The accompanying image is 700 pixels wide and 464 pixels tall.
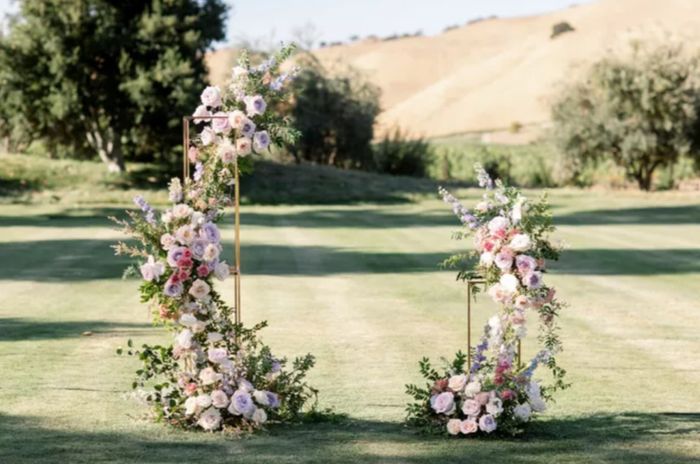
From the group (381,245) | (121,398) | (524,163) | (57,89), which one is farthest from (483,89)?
(121,398)

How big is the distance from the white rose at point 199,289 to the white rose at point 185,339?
275 mm

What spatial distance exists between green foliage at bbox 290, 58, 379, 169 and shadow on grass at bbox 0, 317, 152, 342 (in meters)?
48.2

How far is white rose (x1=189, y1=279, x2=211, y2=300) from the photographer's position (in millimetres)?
10461

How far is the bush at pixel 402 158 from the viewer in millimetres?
66688

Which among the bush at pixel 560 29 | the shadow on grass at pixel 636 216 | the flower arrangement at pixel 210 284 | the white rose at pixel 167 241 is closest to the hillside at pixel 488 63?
the bush at pixel 560 29

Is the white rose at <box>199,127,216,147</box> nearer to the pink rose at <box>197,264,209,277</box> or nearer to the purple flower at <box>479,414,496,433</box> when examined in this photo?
the pink rose at <box>197,264,209,277</box>

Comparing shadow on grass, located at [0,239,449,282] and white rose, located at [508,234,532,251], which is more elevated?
white rose, located at [508,234,532,251]

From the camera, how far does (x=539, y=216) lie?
1049 cm

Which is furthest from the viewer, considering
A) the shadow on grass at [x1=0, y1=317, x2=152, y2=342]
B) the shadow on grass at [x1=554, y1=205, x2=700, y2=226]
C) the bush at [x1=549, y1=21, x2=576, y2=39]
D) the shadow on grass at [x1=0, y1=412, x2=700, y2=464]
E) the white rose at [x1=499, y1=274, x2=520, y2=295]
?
the bush at [x1=549, y1=21, x2=576, y2=39]

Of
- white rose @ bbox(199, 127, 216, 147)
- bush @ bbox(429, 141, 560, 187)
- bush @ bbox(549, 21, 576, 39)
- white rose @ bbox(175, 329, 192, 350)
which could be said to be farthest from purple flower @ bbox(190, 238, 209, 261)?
bush @ bbox(549, 21, 576, 39)

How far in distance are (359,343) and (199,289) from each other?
547 cm

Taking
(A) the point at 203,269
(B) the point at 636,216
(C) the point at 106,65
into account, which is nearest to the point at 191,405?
(A) the point at 203,269

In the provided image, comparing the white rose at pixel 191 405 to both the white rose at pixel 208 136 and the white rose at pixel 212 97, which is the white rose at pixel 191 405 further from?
the white rose at pixel 212 97

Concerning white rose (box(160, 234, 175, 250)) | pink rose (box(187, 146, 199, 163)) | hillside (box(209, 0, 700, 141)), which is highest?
hillside (box(209, 0, 700, 141))
